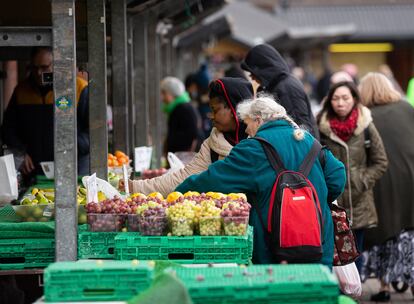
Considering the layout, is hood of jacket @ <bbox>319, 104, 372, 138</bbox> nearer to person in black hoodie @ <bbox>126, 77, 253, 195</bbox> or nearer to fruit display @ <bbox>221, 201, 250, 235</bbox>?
person in black hoodie @ <bbox>126, 77, 253, 195</bbox>

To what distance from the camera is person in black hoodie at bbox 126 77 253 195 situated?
838 centimetres

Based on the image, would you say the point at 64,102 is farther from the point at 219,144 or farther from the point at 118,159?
the point at 118,159

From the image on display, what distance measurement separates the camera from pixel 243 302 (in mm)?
5570

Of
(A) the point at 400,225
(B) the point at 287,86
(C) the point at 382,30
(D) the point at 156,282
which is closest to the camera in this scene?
(D) the point at 156,282

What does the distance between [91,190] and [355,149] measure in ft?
13.3

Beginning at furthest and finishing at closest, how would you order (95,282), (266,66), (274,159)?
(266,66) → (274,159) → (95,282)

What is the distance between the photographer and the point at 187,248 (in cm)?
693

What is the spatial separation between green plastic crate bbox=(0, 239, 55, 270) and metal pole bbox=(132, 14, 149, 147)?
5388mm

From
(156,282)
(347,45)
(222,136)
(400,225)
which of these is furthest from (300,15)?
(156,282)

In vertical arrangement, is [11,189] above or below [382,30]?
below

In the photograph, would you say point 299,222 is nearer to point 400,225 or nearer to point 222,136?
point 222,136

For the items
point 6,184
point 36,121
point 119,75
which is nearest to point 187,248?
point 6,184

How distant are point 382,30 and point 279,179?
139 ft

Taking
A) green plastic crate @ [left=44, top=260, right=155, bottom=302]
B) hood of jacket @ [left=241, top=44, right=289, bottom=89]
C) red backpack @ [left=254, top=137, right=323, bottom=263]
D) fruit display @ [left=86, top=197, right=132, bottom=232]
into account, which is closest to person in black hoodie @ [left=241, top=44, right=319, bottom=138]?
hood of jacket @ [left=241, top=44, right=289, bottom=89]
